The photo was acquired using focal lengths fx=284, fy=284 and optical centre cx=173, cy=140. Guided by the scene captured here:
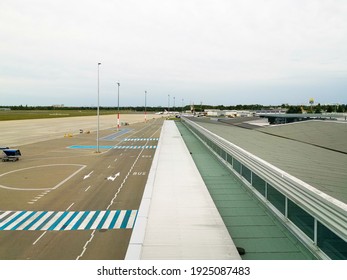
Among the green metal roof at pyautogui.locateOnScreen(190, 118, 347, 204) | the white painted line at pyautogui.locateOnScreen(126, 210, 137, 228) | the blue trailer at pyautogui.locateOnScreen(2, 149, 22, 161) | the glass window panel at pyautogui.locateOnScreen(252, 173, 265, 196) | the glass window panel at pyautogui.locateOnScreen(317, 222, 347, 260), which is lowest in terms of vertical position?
the white painted line at pyautogui.locateOnScreen(126, 210, 137, 228)

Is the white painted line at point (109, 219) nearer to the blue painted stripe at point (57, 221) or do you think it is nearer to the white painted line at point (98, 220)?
the white painted line at point (98, 220)

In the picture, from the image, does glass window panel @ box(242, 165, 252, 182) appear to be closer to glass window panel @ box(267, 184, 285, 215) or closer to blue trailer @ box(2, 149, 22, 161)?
glass window panel @ box(267, 184, 285, 215)

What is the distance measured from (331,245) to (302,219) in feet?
6.28

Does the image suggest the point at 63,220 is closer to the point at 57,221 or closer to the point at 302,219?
the point at 57,221

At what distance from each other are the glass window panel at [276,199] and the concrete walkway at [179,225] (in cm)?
271

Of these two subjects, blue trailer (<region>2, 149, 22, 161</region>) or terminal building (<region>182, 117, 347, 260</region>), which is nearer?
terminal building (<region>182, 117, 347, 260</region>)

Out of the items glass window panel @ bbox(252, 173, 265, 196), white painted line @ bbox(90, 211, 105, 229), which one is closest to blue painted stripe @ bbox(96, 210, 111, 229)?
white painted line @ bbox(90, 211, 105, 229)

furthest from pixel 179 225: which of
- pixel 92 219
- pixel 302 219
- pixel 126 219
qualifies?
pixel 92 219

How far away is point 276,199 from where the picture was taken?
13.4 metres

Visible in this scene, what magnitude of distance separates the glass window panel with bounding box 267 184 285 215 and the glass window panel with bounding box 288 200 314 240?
61 cm

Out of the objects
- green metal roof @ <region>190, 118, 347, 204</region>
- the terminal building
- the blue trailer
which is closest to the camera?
the terminal building

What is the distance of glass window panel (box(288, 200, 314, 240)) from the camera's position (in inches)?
402

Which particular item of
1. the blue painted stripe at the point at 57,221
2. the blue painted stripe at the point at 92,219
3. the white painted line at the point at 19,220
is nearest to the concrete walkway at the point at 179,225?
the blue painted stripe at the point at 92,219

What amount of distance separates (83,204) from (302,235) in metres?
17.9
